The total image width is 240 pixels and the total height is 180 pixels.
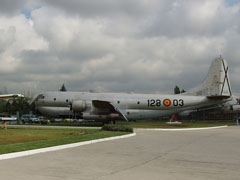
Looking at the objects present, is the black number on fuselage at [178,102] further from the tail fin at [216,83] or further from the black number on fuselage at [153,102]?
the tail fin at [216,83]

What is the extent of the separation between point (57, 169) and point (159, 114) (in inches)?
1243

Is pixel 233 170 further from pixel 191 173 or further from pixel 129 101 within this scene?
pixel 129 101

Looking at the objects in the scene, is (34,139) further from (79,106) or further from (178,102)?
(178,102)

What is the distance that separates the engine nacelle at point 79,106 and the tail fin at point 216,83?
56.9 ft

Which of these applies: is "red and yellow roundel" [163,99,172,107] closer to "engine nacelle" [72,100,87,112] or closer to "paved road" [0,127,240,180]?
"engine nacelle" [72,100,87,112]

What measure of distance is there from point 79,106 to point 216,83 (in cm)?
2176

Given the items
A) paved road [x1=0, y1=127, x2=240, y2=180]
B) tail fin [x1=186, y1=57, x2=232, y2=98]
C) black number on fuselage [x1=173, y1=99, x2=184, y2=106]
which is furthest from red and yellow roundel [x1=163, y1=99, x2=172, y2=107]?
paved road [x1=0, y1=127, x2=240, y2=180]

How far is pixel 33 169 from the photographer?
21.9 feet

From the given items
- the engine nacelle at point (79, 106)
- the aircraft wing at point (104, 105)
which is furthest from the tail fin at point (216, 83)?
the engine nacelle at point (79, 106)

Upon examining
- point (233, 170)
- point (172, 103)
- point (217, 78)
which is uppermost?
point (217, 78)

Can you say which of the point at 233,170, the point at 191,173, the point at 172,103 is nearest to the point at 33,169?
the point at 191,173

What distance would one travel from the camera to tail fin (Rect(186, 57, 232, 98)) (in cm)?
3928

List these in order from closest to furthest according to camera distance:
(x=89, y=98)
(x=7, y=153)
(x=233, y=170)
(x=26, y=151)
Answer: (x=233, y=170) → (x=7, y=153) → (x=26, y=151) → (x=89, y=98)

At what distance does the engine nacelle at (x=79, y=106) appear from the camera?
1220 inches
